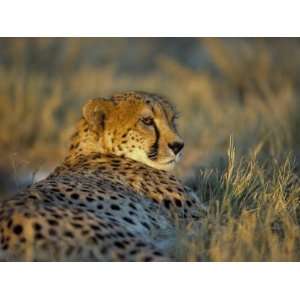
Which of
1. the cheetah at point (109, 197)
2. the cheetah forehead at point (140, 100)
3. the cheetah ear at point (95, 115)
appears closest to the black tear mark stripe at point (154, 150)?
the cheetah at point (109, 197)

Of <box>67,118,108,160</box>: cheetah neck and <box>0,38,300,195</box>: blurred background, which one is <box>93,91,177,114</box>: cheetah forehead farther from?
<box>0,38,300,195</box>: blurred background

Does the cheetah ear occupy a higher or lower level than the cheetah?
higher

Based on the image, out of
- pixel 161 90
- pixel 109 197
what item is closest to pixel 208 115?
pixel 161 90

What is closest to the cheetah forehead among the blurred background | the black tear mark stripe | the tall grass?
the black tear mark stripe

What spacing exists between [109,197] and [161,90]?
17.0 ft

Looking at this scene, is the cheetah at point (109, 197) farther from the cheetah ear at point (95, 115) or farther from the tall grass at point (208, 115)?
the tall grass at point (208, 115)

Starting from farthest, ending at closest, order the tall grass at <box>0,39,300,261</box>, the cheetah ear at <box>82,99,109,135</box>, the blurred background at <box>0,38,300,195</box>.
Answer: the blurred background at <box>0,38,300,195</box> < the cheetah ear at <box>82,99,109,135</box> < the tall grass at <box>0,39,300,261</box>

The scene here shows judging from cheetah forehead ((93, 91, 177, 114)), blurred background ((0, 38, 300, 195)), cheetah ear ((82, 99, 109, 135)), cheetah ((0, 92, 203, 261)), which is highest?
blurred background ((0, 38, 300, 195))

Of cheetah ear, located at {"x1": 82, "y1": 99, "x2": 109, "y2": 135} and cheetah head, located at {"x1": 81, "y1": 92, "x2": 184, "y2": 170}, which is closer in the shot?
cheetah head, located at {"x1": 81, "y1": 92, "x2": 184, "y2": 170}

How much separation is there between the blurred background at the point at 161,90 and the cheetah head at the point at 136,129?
1.32 m

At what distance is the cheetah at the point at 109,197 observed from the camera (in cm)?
331

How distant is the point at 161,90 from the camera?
29.5 ft

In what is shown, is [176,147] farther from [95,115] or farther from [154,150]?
[95,115]

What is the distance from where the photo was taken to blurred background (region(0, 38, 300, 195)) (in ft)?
22.0
